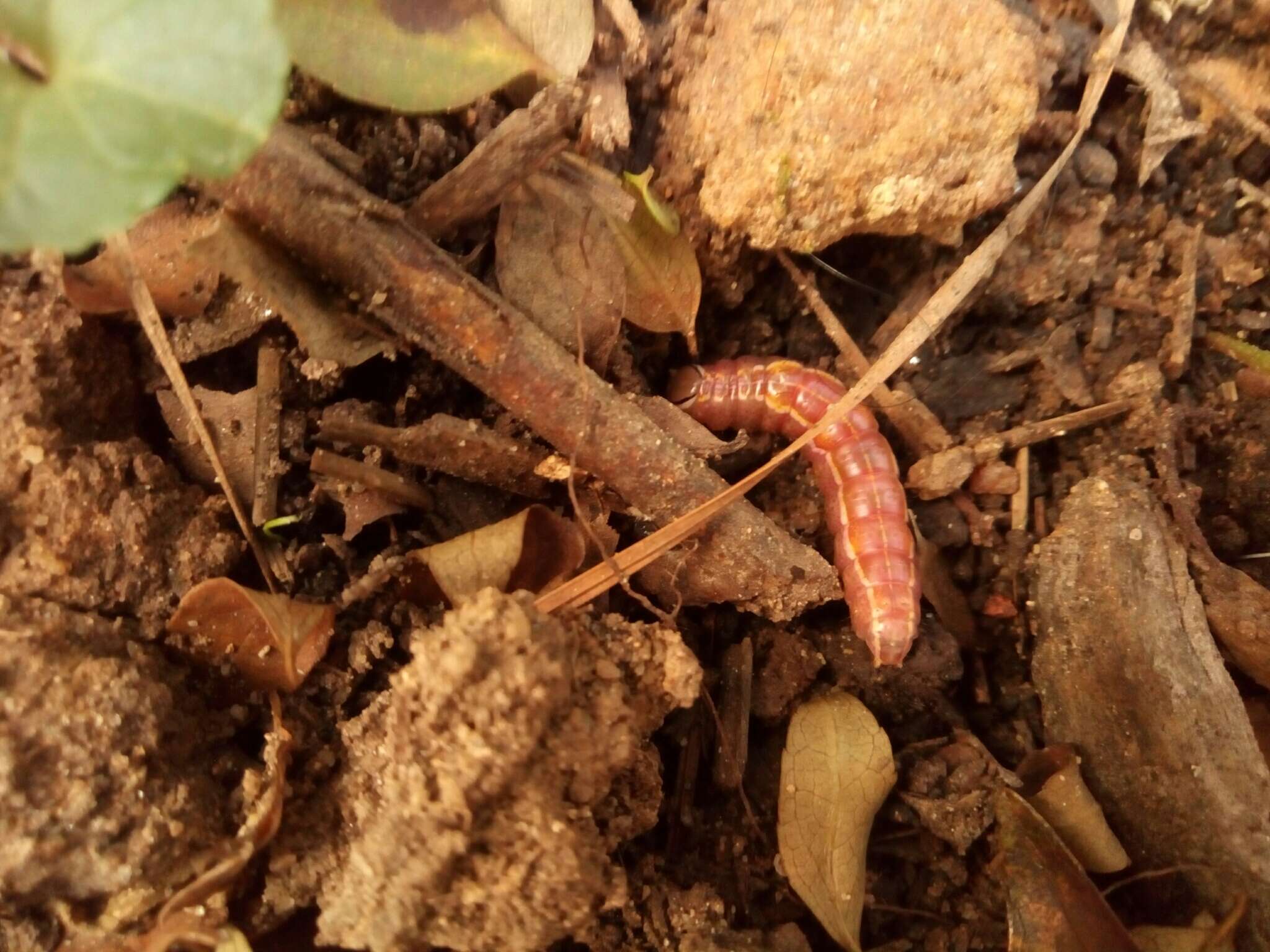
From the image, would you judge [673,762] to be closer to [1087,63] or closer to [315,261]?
[315,261]

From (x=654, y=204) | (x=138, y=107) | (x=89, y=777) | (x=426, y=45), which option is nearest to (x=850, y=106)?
(x=654, y=204)

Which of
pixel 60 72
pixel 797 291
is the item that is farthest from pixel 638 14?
pixel 60 72

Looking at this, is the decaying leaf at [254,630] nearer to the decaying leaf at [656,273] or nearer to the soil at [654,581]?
the soil at [654,581]

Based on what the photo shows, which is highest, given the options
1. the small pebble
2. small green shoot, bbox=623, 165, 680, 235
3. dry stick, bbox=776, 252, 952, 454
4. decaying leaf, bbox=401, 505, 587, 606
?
the small pebble

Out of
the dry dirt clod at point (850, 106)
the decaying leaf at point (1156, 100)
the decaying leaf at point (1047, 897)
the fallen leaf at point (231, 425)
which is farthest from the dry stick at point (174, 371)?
the decaying leaf at point (1156, 100)

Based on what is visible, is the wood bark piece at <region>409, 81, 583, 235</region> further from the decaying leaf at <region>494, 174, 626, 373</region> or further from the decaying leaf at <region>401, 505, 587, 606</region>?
the decaying leaf at <region>401, 505, 587, 606</region>

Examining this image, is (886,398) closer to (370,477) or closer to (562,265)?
(562,265)

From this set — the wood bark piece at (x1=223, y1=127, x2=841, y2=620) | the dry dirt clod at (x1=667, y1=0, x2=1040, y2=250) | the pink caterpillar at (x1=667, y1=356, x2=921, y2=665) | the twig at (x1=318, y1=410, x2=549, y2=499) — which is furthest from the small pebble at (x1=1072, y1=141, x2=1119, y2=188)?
the twig at (x1=318, y1=410, x2=549, y2=499)
